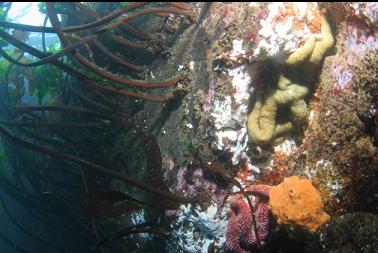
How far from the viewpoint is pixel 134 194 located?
13.7ft

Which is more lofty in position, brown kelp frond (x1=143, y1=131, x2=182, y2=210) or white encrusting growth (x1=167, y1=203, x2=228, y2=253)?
brown kelp frond (x1=143, y1=131, x2=182, y2=210)

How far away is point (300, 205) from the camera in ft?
8.58

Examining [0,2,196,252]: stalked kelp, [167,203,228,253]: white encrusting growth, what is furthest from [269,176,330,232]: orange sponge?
[0,2,196,252]: stalked kelp

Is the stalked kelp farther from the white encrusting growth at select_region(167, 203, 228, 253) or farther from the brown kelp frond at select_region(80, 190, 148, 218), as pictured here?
the white encrusting growth at select_region(167, 203, 228, 253)

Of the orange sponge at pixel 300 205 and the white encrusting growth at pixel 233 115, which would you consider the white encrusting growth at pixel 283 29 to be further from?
the orange sponge at pixel 300 205

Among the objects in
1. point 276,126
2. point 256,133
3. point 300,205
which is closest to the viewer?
point 300,205

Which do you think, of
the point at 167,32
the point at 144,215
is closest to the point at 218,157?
the point at 144,215

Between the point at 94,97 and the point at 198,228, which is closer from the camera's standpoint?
the point at 198,228

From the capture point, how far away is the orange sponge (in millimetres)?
2617

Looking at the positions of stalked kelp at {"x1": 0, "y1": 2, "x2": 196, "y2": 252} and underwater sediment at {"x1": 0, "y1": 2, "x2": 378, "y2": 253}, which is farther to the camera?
stalked kelp at {"x1": 0, "y1": 2, "x2": 196, "y2": 252}

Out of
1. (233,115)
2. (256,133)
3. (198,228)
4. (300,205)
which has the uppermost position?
(233,115)

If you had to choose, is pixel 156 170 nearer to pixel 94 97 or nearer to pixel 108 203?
pixel 108 203

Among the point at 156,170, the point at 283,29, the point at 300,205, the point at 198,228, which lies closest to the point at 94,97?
the point at 156,170

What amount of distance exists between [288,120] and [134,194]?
2.18 meters
